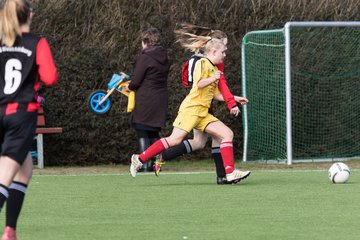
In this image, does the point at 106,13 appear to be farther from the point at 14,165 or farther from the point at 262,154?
the point at 14,165

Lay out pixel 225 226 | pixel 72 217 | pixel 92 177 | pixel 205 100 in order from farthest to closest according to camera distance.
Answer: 1. pixel 92 177
2. pixel 205 100
3. pixel 72 217
4. pixel 225 226

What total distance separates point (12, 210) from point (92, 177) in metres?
6.67

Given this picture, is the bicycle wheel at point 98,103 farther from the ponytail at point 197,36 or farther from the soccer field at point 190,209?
the ponytail at point 197,36

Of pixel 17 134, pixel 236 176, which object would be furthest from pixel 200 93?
pixel 17 134

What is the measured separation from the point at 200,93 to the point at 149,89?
278 centimetres

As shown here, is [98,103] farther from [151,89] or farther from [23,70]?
[23,70]

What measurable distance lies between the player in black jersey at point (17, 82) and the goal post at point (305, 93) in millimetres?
10083

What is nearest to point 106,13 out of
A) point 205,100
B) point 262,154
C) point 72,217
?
point 262,154

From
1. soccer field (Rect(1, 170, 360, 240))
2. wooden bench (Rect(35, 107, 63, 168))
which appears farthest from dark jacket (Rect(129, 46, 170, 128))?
wooden bench (Rect(35, 107, 63, 168))

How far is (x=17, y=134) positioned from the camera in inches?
263

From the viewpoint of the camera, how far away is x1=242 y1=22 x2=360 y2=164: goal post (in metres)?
16.9

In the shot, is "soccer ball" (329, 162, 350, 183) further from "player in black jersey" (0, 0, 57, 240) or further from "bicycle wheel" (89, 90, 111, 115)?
"player in black jersey" (0, 0, 57, 240)

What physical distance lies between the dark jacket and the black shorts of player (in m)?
7.55

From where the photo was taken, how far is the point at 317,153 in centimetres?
1720
